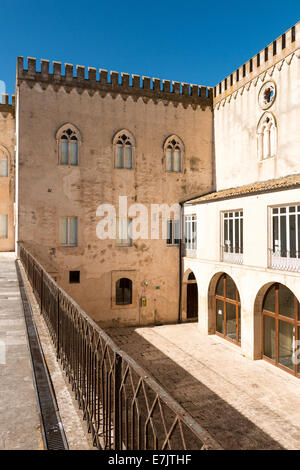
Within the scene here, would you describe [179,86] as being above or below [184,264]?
above

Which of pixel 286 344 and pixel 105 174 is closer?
pixel 286 344

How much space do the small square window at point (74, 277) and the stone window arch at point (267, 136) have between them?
39.9 feet

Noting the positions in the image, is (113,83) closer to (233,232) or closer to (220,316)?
(233,232)

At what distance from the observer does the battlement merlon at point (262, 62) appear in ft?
52.9

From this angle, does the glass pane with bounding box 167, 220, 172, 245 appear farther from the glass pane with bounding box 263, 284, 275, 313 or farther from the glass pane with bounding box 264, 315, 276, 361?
the glass pane with bounding box 264, 315, 276, 361

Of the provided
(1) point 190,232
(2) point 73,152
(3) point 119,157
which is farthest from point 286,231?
(2) point 73,152

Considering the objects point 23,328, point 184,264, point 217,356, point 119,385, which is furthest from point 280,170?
point 119,385

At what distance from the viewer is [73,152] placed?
791 inches

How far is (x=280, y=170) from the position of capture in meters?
17.0

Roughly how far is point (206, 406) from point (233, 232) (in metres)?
8.61

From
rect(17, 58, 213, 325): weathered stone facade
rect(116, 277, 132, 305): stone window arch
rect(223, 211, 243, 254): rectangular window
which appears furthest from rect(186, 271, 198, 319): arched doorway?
rect(223, 211, 243, 254): rectangular window
